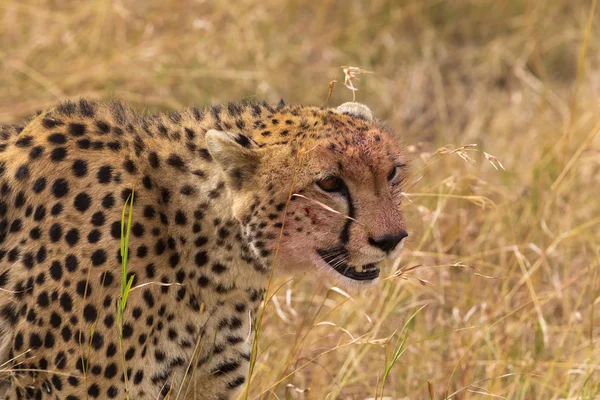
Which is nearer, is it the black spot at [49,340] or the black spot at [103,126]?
the black spot at [49,340]

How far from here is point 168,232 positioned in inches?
120

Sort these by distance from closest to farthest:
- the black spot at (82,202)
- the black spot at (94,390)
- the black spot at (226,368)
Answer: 1. the black spot at (94,390)
2. the black spot at (82,202)
3. the black spot at (226,368)

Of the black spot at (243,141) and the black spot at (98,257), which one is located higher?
the black spot at (243,141)

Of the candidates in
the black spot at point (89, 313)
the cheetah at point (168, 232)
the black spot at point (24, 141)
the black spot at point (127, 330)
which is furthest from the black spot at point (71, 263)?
the black spot at point (24, 141)

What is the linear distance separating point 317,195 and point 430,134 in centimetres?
375

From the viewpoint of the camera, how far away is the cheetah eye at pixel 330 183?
2951 millimetres

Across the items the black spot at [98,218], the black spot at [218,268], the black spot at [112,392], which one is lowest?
the black spot at [112,392]

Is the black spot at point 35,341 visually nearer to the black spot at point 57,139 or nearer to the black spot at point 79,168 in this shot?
the black spot at point 79,168

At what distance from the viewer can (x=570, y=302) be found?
4.74 m

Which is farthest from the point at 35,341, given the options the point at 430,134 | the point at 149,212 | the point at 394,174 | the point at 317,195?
the point at 430,134

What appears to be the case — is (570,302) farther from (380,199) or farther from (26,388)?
(26,388)

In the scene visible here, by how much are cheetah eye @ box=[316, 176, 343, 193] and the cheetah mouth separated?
187 millimetres

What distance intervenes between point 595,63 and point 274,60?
2.32 meters

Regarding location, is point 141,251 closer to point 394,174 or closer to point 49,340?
point 49,340
